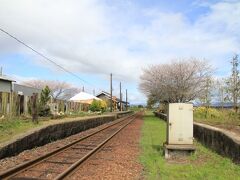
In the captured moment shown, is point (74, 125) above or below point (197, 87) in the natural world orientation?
below

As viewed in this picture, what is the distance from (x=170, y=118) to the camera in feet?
41.8

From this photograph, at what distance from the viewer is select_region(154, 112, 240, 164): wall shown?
1061cm

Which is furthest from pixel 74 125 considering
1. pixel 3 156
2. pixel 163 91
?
pixel 163 91

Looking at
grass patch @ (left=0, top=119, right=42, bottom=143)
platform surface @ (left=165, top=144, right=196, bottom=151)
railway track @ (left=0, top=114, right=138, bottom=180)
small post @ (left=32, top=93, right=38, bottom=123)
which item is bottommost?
railway track @ (left=0, top=114, right=138, bottom=180)

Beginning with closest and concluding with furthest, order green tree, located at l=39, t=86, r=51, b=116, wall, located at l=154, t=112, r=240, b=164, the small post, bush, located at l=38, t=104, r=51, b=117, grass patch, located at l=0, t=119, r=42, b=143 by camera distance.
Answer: wall, located at l=154, t=112, r=240, b=164, grass patch, located at l=0, t=119, r=42, b=143, the small post, green tree, located at l=39, t=86, r=51, b=116, bush, located at l=38, t=104, r=51, b=117

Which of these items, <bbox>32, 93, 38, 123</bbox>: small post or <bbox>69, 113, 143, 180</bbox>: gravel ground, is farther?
<bbox>32, 93, 38, 123</bbox>: small post

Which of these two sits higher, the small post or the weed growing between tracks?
the small post

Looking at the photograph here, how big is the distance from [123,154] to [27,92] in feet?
113

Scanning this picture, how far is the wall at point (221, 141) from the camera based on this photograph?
1061cm

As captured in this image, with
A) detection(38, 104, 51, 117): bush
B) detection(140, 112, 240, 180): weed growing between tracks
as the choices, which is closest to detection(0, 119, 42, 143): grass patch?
detection(140, 112, 240, 180): weed growing between tracks

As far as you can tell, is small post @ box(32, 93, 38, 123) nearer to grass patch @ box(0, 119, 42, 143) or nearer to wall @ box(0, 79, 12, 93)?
grass patch @ box(0, 119, 42, 143)

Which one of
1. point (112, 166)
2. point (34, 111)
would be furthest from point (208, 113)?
point (112, 166)

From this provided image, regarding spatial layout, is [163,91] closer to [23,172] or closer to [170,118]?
[170,118]

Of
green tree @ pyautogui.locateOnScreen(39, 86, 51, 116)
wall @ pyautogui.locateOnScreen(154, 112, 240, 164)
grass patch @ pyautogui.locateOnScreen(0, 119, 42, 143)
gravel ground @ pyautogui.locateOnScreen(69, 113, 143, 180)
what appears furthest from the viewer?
green tree @ pyautogui.locateOnScreen(39, 86, 51, 116)
